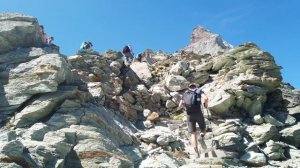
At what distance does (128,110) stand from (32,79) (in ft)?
24.7

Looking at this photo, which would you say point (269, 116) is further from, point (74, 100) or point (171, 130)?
point (74, 100)

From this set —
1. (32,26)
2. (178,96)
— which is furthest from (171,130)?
(32,26)

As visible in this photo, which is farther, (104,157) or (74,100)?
(74,100)

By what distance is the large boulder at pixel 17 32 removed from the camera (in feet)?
81.1

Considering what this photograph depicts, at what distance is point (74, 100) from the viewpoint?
20969 mm

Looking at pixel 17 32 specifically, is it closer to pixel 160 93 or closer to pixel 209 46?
pixel 160 93

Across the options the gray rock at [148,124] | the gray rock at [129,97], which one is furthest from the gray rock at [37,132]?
the gray rock at [129,97]

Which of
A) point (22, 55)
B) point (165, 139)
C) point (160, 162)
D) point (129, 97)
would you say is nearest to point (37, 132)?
point (160, 162)

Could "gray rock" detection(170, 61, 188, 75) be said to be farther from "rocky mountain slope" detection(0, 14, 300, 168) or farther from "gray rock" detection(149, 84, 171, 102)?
"gray rock" detection(149, 84, 171, 102)

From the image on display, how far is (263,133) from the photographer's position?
23250 millimetres

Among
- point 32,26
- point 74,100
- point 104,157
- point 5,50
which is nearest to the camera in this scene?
point 104,157

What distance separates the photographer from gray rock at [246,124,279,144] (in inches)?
908

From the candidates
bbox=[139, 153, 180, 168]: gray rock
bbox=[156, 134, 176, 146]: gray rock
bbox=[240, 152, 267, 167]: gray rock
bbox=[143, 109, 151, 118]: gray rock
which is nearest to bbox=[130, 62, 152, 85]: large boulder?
bbox=[143, 109, 151, 118]: gray rock

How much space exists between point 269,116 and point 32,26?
1688 centimetres
